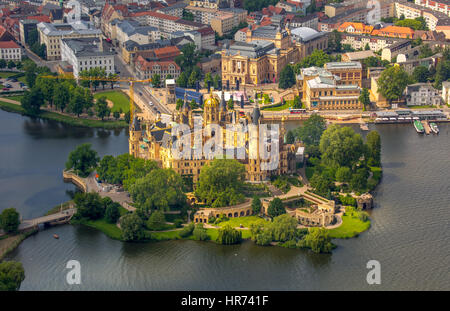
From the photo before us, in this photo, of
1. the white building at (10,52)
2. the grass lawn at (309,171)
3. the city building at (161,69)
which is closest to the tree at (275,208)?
the grass lawn at (309,171)

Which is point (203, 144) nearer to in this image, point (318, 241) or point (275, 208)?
point (275, 208)

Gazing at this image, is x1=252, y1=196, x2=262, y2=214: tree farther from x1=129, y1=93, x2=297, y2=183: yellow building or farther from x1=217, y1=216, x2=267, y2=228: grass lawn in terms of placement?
x1=129, y1=93, x2=297, y2=183: yellow building

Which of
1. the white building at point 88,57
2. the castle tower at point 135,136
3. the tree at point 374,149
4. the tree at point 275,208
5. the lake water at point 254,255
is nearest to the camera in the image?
the lake water at point 254,255

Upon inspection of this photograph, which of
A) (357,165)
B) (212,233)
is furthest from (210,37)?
(212,233)

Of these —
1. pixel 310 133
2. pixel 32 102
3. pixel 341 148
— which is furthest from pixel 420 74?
pixel 32 102

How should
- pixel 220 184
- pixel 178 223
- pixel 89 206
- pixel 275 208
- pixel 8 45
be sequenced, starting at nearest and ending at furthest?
pixel 178 223 < pixel 275 208 < pixel 89 206 < pixel 220 184 < pixel 8 45

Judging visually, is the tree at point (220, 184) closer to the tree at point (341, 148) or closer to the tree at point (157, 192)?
the tree at point (157, 192)
